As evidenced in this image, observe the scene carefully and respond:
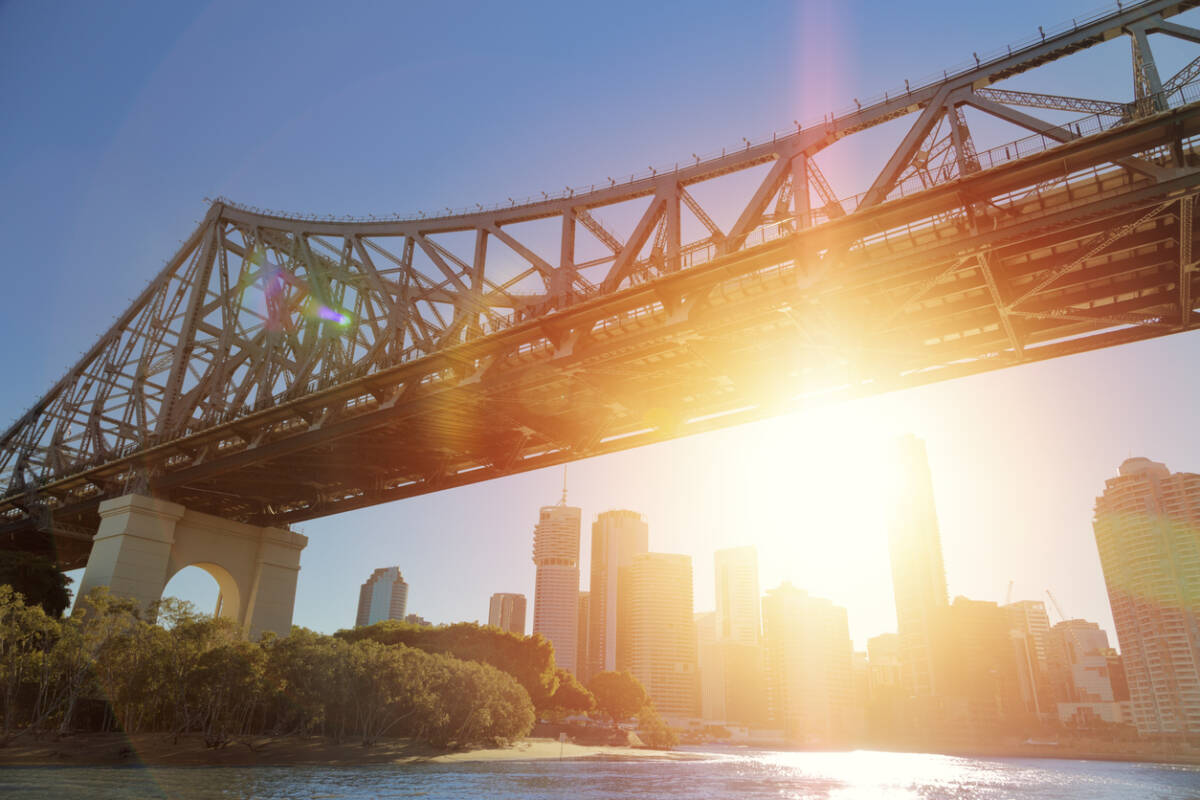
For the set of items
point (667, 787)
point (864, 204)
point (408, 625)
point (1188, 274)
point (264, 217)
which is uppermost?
point (264, 217)

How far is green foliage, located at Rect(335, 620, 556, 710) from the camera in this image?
76.3 metres

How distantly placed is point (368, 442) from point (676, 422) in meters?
16.2

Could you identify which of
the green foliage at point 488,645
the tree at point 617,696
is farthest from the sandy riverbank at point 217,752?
the tree at point 617,696

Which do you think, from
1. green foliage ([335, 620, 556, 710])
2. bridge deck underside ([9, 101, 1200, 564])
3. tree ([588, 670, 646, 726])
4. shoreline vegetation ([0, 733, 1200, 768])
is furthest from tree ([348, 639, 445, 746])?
tree ([588, 670, 646, 726])

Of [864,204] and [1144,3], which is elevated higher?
[1144,3]

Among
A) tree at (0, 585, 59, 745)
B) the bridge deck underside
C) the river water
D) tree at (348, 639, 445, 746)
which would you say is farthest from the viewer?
tree at (348, 639, 445, 746)

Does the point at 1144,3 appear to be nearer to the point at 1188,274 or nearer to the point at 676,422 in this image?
the point at 1188,274

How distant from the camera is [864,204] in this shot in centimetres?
2275

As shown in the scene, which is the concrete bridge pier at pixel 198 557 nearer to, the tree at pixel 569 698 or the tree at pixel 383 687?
the tree at pixel 383 687

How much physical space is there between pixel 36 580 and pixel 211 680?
19034 millimetres

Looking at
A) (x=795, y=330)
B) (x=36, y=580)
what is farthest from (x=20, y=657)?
(x=795, y=330)

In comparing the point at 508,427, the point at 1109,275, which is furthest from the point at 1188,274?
the point at 508,427

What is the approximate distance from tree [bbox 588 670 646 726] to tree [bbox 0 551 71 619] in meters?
71.0

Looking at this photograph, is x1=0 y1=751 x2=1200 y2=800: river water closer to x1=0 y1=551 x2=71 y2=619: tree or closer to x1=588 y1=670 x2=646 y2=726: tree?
x1=0 y1=551 x2=71 y2=619: tree
